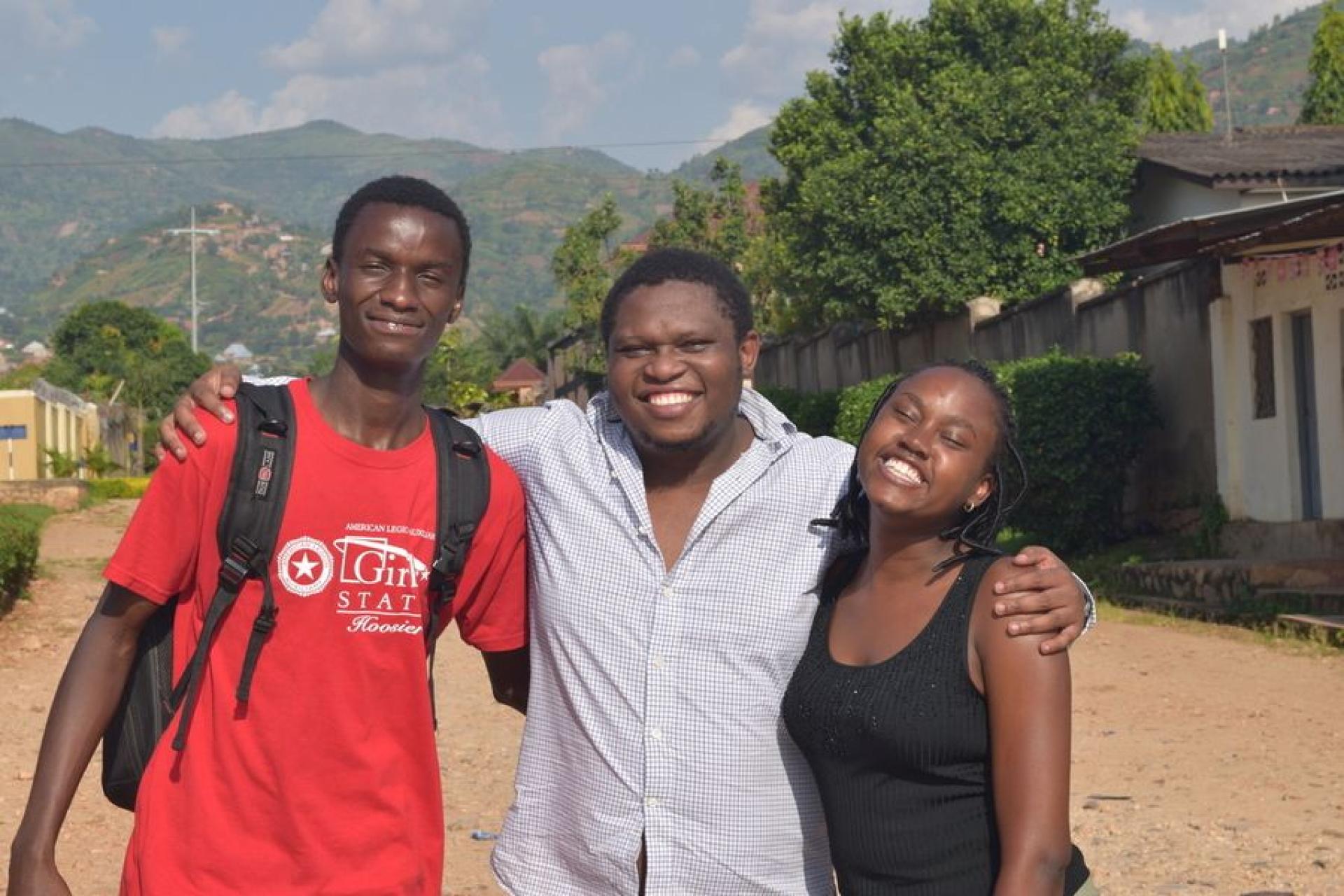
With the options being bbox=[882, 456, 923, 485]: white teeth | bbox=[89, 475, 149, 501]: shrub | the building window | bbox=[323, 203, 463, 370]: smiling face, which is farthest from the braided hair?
bbox=[89, 475, 149, 501]: shrub

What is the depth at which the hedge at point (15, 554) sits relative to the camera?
42.7 ft

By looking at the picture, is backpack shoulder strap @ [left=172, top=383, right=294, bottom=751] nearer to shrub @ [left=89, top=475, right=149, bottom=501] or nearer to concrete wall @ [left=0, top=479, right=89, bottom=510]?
concrete wall @ [left=0, top=479, right=89, bottom=510]

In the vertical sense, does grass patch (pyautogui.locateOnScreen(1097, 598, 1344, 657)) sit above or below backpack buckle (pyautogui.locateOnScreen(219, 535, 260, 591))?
below

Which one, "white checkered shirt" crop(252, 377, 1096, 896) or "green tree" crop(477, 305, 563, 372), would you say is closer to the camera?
"white checkered shirt" crop(252, 377, 1096, 896)

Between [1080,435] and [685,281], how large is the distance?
43.1 ft

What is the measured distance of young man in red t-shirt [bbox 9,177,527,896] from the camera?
112 inches

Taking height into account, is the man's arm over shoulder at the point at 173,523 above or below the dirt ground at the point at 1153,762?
above

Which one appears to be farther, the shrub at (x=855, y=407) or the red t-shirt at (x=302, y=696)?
the shrub at (x=855, y=407)

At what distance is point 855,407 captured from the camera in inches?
832

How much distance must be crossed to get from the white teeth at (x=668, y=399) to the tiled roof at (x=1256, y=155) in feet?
68.2

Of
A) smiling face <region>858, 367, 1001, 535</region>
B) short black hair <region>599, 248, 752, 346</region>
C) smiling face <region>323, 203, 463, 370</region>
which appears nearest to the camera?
smiling face <region>858, 367, 1001, 535</region>

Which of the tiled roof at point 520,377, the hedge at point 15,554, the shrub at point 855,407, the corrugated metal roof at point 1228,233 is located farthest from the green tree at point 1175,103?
the hedge at point 15,554

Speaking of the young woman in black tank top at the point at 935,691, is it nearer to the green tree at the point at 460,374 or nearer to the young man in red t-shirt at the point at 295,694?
the young man in red t-shirt at the point at 295,694

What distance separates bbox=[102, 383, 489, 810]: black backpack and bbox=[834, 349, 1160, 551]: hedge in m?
13.4
